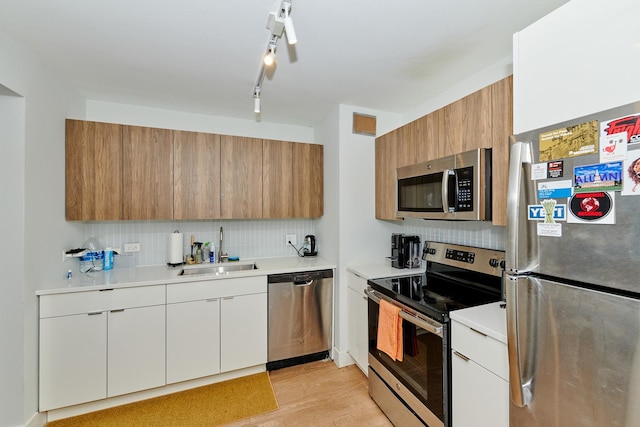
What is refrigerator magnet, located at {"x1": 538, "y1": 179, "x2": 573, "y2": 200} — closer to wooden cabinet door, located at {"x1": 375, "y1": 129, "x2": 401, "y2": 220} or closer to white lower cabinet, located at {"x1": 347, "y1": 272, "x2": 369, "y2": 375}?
wooden cabinet door, located at {"x1": 375, "y1": 129, "x2": 401, "y2": 220}

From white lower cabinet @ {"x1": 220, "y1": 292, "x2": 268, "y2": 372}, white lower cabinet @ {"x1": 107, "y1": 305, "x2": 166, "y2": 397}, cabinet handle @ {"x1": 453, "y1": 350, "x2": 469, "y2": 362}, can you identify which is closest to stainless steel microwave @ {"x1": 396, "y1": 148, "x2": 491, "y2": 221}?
cabinet handle @ {"x1": 453, "y1": 350, "x2": 469, "y2": 362}

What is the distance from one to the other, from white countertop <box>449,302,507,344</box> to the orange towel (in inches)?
16.0

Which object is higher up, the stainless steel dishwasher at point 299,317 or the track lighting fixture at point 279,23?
the track lighting fixture at point 279,23

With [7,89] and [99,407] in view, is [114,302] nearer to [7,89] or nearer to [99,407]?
[99,407]

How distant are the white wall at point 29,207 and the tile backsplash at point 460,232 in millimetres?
2934

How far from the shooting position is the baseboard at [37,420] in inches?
69.1

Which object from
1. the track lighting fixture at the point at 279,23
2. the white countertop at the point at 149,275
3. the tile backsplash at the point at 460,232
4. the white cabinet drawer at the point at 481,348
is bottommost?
the white cabinet drawer at the point at 481,348

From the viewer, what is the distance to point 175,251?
2578mm

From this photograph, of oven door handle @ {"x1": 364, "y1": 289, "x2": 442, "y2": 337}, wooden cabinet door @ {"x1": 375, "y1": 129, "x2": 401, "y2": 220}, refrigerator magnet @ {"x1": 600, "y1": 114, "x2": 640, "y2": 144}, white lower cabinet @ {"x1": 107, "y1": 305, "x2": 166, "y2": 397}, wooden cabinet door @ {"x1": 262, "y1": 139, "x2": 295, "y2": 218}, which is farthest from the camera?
wooden cabinet door @ {"x1": 262, "y1": 139, "x2": 295, "y2": 218}

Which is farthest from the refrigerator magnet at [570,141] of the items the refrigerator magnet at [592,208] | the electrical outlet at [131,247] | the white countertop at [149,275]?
the electrical outlet at [131,247]

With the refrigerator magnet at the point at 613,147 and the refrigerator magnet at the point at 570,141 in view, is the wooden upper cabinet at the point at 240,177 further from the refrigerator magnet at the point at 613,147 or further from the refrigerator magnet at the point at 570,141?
the refrigerator magnet at the point at 613,147

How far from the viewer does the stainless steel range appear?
149 centimetres

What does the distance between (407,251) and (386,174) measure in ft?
2.37

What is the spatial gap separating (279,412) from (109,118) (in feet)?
9.57
